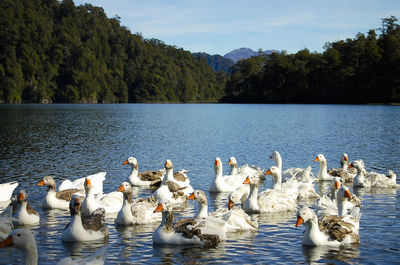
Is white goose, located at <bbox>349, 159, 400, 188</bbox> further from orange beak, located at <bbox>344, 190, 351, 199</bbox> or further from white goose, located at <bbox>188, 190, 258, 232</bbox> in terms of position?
white goose, located at <bbox>188, 190, 258, 232</bbox>

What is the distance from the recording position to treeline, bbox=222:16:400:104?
102062 mm

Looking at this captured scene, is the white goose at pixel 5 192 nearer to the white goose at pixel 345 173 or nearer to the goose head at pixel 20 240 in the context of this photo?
the goose head at pixel 20 240

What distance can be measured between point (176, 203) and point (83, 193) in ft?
9.11

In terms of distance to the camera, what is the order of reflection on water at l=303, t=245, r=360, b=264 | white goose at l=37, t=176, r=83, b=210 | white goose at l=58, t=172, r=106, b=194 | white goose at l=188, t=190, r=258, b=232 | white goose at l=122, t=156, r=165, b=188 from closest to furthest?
reflection on water at l=303, t=245, r=360, b=264 → white goose at l=188, t=190, r=258, b=232 → white goose at l=37, t=176, r=83, b=210 → white goose at l=58, t=172, r=106, b=194 → white goose at l=122, t=156, r=165, b=188

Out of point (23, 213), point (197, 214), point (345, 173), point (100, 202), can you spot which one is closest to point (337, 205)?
point (197, 214)

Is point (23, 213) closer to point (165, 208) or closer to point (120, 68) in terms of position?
point (165, 208)

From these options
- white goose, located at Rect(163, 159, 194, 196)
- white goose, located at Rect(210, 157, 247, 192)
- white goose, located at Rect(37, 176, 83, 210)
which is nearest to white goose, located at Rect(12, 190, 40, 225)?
white goose, located at Rect(37, 176, 83, 210)

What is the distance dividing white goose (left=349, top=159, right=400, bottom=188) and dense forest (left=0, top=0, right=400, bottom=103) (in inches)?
3489

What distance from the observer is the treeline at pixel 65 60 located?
13438 cm

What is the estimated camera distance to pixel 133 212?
11258mm

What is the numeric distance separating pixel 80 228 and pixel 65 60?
154525 mm

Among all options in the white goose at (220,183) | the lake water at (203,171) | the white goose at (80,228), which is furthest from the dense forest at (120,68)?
the white goose at (80,228)

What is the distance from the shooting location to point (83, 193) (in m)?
13.3

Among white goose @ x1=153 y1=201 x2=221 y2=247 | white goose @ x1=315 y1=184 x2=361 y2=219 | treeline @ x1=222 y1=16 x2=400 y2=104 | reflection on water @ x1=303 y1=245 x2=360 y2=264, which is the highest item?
treeline @ x1=222 y1=16 x2=400 y2=104
